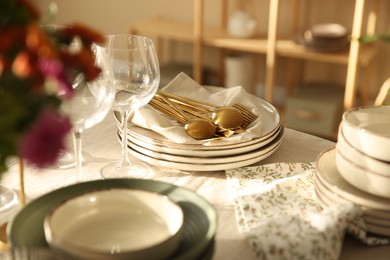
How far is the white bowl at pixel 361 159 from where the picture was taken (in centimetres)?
91

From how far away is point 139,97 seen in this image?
1115 mm

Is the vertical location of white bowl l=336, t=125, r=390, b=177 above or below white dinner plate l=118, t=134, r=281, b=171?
above

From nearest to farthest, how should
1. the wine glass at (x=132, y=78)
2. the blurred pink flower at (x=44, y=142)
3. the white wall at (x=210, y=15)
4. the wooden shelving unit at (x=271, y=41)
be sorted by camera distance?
1. the blurred pink flower at (x=44, y=142)
2. the wine glass at (x=132, y=78)
3. the wooden shelving unit at (x=271, y=41)
4. the white wall at (x=210, y=15)

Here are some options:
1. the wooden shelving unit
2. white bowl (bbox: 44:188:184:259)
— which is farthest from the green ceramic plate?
the wooden shelving unit

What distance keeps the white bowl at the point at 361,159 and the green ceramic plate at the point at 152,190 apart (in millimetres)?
248

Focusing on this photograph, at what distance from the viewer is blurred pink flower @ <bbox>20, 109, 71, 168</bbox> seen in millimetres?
545

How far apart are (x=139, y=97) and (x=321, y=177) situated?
35cm

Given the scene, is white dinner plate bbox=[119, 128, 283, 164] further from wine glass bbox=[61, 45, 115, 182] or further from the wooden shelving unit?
the wooden shelving unit

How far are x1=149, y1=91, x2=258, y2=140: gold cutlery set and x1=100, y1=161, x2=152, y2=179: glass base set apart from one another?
4.2 inches

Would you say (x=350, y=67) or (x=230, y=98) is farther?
(x=350, y=67)

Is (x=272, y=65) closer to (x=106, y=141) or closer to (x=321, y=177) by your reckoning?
(x=106, y=141)

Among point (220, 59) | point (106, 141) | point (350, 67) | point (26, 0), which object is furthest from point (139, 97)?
point (220, 59)

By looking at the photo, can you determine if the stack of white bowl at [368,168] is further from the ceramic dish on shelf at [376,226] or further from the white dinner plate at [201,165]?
the white dinner plate at [201,165]

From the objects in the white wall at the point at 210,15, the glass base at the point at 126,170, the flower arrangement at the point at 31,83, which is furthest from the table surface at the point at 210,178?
the white wall at the point at 210,15
